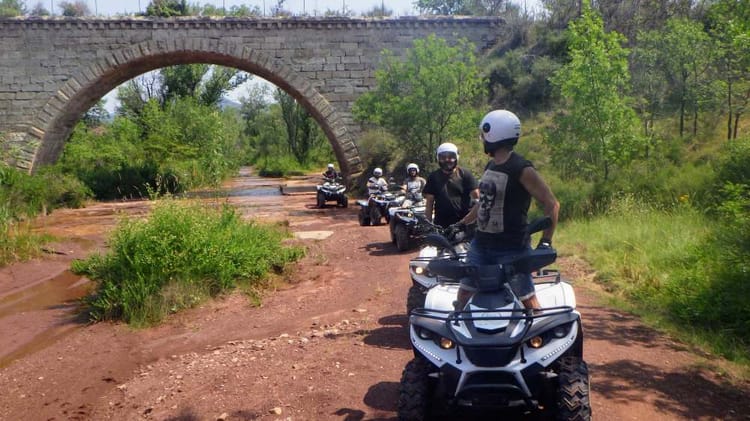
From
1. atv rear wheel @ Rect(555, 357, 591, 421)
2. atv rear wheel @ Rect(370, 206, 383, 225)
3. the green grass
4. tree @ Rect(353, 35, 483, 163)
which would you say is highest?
tree @ Rect(353, 35, 483, 163)

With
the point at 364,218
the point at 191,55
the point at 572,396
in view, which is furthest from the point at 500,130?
the point at 191,55

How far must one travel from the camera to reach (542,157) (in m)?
17.8

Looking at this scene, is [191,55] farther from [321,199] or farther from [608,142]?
[608,142]

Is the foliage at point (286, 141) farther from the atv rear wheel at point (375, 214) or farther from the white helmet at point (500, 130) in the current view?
the white helmet at point (500, 130)

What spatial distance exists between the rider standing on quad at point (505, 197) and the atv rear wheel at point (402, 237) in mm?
7442

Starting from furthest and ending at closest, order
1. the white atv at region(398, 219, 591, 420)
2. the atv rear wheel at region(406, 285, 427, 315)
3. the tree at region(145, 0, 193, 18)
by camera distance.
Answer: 1. the tree at region(145, 0, 193, 18)
2. the atv rear wheel at region(406, 285, 427, 315)
3. the white atv at region(398, 219, 591, 420)

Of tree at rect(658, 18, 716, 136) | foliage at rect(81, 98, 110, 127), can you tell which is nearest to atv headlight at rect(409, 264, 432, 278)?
tree at rect(658, 18, 716, 136)

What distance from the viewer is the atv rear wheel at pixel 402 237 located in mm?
11625

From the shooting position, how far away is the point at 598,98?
1344 centimetres

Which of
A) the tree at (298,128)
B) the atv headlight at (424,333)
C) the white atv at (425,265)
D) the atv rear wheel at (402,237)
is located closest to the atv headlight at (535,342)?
the atv headlight at (424,333)

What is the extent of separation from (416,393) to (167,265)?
594 centimetres

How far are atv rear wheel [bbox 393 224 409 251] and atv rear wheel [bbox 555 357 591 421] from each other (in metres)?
8.03

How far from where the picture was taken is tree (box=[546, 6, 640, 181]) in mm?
13375

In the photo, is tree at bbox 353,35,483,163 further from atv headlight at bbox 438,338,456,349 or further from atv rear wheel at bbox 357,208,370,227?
atv headlight at bbox 438,338,456,349
